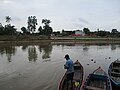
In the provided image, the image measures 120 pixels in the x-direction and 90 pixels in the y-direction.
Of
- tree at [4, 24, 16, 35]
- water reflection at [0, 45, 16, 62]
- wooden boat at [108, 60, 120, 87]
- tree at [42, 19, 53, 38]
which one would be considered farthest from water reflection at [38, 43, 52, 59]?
tree at [42, 19, 53, 38]

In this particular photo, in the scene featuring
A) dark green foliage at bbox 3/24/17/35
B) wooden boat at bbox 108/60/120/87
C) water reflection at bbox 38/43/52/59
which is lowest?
water reflection at bbox 38/43/52/59

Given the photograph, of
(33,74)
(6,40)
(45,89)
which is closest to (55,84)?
(45,89)

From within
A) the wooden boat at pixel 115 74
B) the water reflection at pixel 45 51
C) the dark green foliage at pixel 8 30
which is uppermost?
the dark green foliage at pixel 8 30

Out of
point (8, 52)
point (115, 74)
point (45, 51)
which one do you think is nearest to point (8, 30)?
point (8, 52)

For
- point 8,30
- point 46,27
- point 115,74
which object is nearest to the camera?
point 115,74

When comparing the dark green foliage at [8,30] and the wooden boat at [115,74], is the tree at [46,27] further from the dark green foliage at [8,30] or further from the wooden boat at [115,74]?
the wooden boat at [115,74]

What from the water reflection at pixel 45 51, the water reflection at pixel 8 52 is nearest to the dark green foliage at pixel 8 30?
the water reflection at pixel 8 52

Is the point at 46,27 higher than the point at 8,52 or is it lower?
higher

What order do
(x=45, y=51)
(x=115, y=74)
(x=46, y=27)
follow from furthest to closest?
1. (x=46, y=27)
2. (x=45, y=51)
3. (x=115, y=74)

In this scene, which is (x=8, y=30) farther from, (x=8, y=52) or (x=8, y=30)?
(x=8, y=52)

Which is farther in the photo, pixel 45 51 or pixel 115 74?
pixel 45 51

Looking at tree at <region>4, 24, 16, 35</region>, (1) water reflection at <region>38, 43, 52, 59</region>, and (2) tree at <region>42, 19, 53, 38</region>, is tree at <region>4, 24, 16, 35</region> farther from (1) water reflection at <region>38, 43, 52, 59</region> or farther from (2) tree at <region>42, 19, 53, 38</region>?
(1) water reflection at <region>38, 43, 52, 59</region>

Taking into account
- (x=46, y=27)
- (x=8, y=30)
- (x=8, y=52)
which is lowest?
(x=8, y=52)

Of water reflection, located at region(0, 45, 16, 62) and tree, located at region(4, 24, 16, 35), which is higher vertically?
tree, located at region(4, 24, 16, 35)
